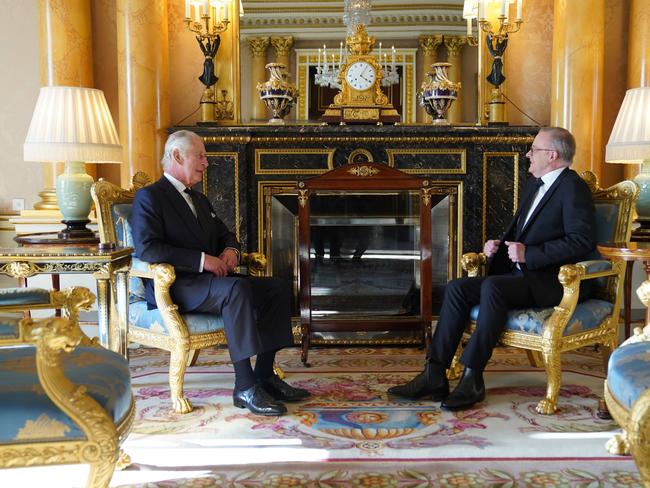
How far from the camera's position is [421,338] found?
4551 millimetres

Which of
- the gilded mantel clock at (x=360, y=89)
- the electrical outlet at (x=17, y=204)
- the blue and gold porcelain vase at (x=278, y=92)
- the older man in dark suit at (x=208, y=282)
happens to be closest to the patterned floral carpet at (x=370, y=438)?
the older man in dark suit at (x=208, y=282)

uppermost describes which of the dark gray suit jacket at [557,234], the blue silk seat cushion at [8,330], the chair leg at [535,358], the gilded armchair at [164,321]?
the dark gray suit jacket at [557,234]

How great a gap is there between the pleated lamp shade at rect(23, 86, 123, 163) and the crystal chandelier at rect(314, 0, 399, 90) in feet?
6.10

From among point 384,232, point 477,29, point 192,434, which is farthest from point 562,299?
point 477,29

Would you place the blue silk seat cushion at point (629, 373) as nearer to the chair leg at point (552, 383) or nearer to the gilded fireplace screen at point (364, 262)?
the chair leg at point (552, 383)

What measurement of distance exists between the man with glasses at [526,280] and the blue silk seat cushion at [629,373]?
1.01 metres

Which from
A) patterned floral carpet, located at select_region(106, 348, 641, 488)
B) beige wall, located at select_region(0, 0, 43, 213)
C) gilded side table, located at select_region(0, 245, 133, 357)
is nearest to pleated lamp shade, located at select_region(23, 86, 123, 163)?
gilded side table, located at select_region(0, 245, 133, 357)

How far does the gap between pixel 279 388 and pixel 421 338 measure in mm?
1346

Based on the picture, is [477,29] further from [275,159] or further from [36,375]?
[36,375]

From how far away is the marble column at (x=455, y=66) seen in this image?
525cm

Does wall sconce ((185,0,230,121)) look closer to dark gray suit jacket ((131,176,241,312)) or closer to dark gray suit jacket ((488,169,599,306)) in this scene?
dark gray suit jacket ((131,176,241,312))

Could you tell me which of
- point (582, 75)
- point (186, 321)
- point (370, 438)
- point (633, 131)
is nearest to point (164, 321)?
point (186, 321)

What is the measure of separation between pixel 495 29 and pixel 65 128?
10.1ft

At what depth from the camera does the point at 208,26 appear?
5.10 metres
